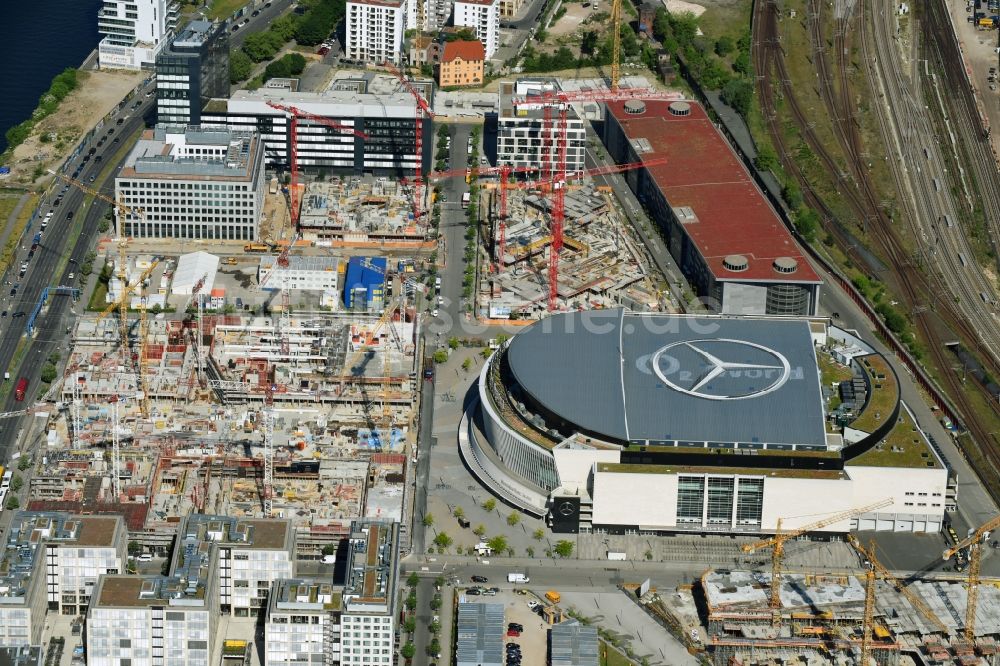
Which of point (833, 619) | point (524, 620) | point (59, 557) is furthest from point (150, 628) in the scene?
point (833, 619)

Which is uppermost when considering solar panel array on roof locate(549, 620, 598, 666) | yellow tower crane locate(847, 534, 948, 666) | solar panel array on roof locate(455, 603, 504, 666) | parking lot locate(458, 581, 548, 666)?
yellow tower crane locate(847, 534, 948, 666)

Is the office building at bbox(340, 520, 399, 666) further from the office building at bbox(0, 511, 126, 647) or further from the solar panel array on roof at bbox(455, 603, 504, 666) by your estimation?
the office building at bbox(0, 511, 126, 647)

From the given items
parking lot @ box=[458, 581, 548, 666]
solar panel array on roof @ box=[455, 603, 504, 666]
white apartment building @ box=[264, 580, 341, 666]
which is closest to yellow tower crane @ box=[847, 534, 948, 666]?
parking lot @ box=[458, 581, 548, 666]

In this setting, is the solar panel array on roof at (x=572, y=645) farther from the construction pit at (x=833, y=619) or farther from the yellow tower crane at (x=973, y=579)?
the yellow tower crane at (x=973, y=579)

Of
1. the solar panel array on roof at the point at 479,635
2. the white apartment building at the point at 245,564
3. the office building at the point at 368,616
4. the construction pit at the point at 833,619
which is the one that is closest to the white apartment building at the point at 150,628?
the white apartment building at the point at 245,564

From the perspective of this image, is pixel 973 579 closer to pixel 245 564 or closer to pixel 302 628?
pixel 302 628

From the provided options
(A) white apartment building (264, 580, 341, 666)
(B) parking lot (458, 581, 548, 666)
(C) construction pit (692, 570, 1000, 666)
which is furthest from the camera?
(C) construction pit (692, 570, 1000, 666)
